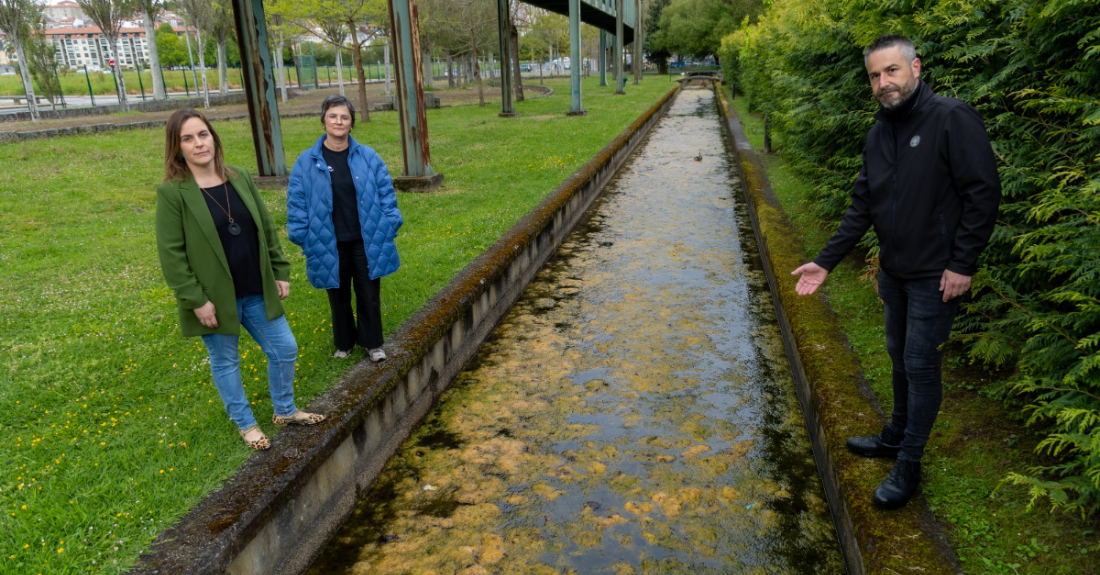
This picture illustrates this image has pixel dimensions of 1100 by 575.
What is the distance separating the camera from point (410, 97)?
34.8 ft

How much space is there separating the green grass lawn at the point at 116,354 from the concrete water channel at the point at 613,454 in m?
0.88

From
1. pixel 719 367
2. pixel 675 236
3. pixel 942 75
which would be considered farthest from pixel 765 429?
pixel 675 236

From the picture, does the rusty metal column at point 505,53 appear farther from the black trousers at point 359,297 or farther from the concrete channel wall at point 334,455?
the black trousers at point 359,297

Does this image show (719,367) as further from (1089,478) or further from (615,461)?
(1089,478)

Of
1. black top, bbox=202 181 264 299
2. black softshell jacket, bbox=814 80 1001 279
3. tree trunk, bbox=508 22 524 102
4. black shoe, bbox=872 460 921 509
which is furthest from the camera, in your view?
tree trunk, bbox=508 22 524 102

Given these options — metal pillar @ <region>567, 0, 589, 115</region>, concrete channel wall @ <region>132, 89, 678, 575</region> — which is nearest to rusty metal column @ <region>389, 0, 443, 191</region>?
concrete channel wall @ <region>132, 89, 678, 575</region>

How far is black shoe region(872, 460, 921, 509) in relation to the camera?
10.2 ft

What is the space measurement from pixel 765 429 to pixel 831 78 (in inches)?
216

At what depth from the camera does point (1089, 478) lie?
283 cm

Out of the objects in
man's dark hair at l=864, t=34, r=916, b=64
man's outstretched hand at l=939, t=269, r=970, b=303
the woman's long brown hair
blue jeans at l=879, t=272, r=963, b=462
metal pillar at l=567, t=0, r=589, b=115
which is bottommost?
blue jeans at l=879, t=272, r=963, b=462

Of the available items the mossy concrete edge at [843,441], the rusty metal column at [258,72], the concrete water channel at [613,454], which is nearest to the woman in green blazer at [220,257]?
the concrete water channel at [613,454]

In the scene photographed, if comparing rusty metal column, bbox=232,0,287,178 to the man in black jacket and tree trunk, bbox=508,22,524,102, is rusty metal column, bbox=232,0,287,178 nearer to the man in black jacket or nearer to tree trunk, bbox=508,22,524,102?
the man in black jacket

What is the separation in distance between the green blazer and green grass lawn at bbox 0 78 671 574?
79 centimetres

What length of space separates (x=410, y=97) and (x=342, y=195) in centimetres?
662
